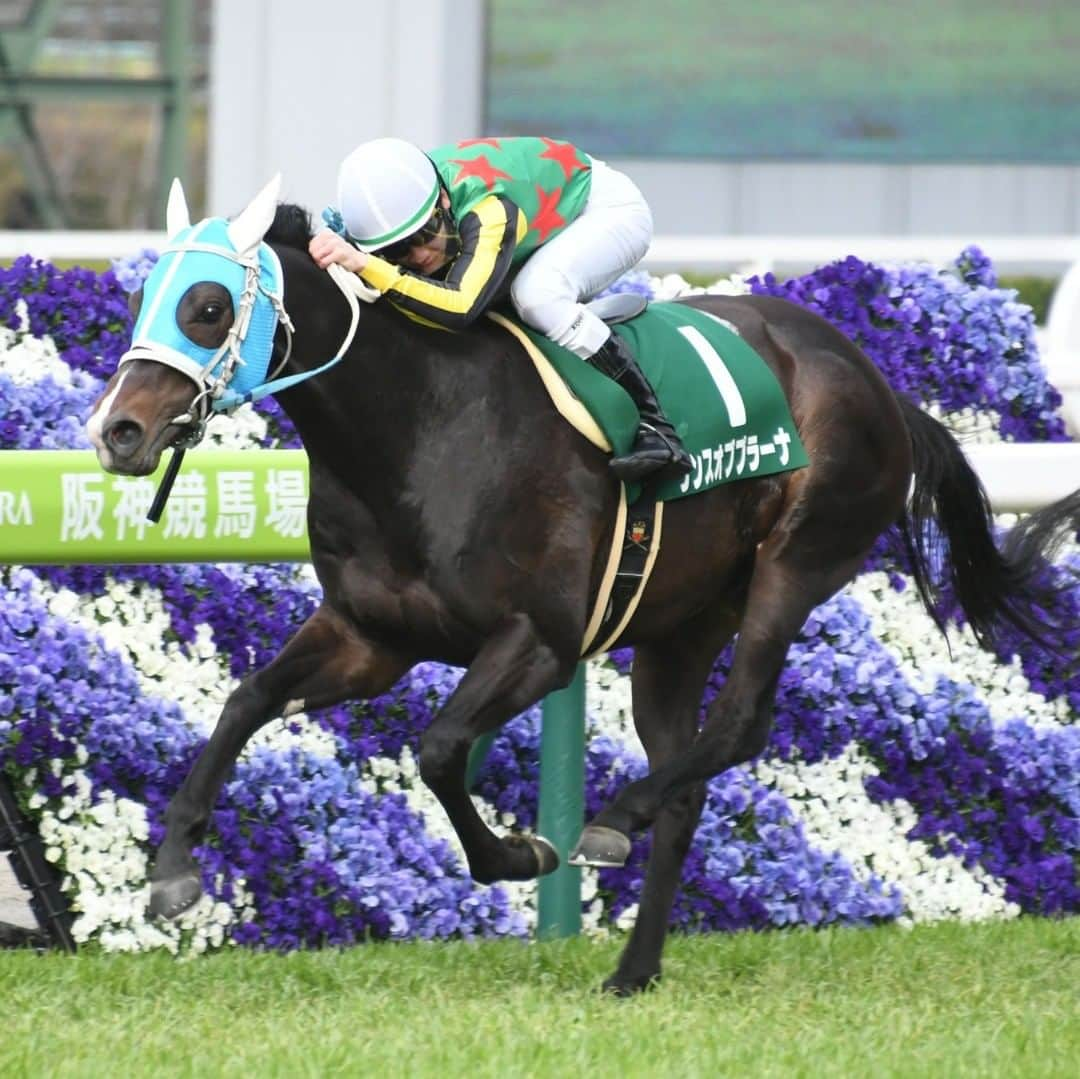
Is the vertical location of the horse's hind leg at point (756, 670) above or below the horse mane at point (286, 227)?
below

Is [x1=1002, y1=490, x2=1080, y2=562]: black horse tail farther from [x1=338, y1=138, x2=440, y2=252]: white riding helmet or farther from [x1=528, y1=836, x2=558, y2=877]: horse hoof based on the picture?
[x1=338, y1=138, x2=440, y2=252]: white riding helmet

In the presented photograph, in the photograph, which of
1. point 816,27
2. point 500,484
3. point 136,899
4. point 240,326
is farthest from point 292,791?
point 816,27

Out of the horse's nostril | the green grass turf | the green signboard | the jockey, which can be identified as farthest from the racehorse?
the green signboard

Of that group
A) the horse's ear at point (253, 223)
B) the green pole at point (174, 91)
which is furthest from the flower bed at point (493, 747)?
the green pole at point (174, 91)

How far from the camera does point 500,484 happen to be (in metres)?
4.25

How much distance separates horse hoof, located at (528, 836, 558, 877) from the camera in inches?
171

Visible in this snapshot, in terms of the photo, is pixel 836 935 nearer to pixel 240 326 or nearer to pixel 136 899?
pixel 136 899

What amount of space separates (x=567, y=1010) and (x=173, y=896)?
802mm

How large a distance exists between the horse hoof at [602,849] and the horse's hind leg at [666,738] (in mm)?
357

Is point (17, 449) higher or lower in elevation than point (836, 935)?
higher

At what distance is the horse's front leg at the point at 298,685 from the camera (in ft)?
13.9

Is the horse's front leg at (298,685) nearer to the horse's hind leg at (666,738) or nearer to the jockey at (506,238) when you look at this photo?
the jockey at (506,238)

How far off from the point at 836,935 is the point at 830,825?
0.35 meters

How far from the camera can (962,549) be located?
206 inches
